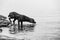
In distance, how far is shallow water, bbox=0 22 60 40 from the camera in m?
2.67

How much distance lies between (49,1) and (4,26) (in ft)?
4.19

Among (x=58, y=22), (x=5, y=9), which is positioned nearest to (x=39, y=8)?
(x=58, y=22)

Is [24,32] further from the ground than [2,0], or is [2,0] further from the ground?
[2,0]

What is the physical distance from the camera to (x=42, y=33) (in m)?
2.85

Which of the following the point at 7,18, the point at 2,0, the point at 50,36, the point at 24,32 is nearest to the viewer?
the point at 50,36

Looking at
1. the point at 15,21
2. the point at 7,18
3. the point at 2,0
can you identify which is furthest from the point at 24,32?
the point at 2,0

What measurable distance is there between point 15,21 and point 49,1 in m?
1.01

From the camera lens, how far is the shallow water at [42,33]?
2666 millimetres

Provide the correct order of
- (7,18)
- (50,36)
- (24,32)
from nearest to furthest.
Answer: (50,36) → (24,32) → (7,18)

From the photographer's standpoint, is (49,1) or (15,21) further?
(49,1)

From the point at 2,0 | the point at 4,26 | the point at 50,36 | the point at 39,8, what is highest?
the point at 2,0

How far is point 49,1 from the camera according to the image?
11.5 feet

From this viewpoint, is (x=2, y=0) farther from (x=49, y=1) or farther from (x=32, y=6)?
(x=49, y=1)

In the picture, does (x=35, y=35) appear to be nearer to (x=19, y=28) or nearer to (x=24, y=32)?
(x=24, y=32)
